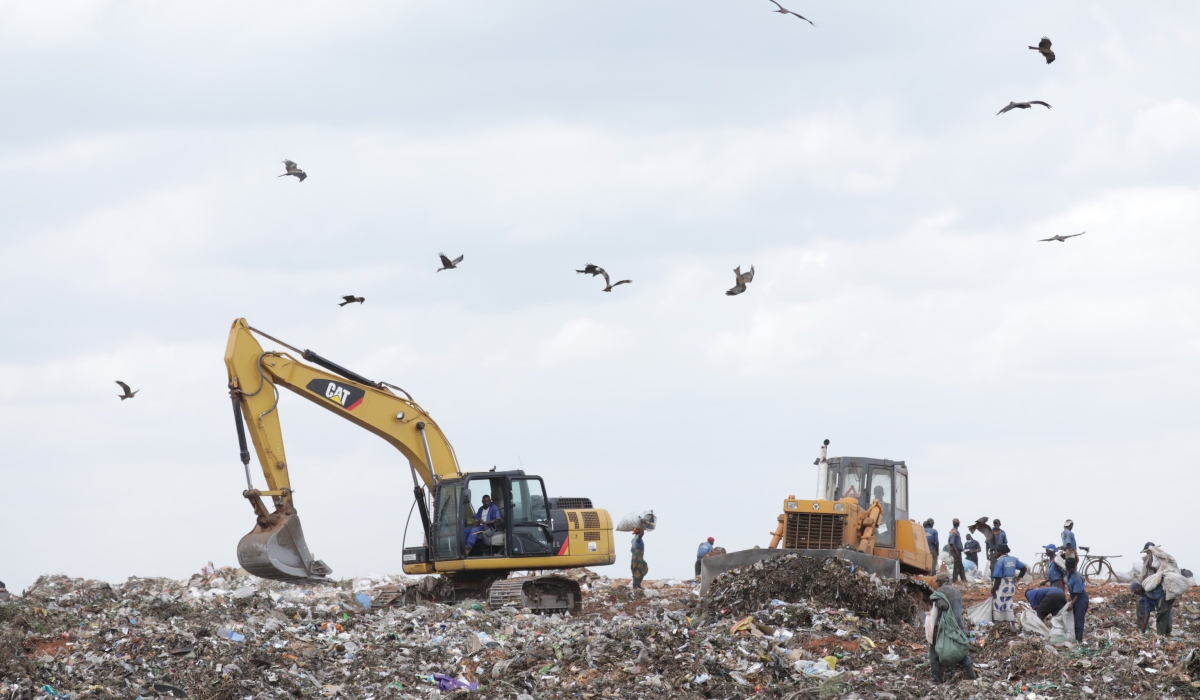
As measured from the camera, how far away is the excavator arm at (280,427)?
15.7 meters

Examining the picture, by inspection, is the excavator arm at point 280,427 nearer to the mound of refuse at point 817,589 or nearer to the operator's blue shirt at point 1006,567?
the mound of refuse at point 817,589

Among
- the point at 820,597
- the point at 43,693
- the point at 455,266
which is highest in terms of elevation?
the point at 455,266

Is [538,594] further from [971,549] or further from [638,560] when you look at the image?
[971,549]

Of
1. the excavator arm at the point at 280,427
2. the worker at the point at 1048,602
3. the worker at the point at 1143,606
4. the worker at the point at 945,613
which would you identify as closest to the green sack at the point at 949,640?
the worker at the point at 945,613

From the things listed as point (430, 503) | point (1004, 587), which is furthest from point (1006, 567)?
point (430, 503)

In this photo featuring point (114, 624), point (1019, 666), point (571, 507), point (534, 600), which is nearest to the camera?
point (1019, 666)

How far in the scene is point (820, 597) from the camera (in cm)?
1500

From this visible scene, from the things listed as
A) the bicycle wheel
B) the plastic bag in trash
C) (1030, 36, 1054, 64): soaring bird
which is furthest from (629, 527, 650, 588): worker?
(1030, 36, 1054, 64): soaring bird

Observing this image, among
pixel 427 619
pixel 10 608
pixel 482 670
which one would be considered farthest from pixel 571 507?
pixel 10 608

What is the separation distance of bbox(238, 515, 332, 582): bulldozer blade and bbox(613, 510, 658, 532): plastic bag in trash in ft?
28.3

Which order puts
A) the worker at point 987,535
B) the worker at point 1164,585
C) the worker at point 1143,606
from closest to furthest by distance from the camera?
the worker at point 1164,585 < the worker at point 1143,606 < the worker at point 987,535

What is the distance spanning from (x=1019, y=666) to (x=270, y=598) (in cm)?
855

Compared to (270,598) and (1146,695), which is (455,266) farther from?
(1146,695)

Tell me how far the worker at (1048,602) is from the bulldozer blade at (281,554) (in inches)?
322
